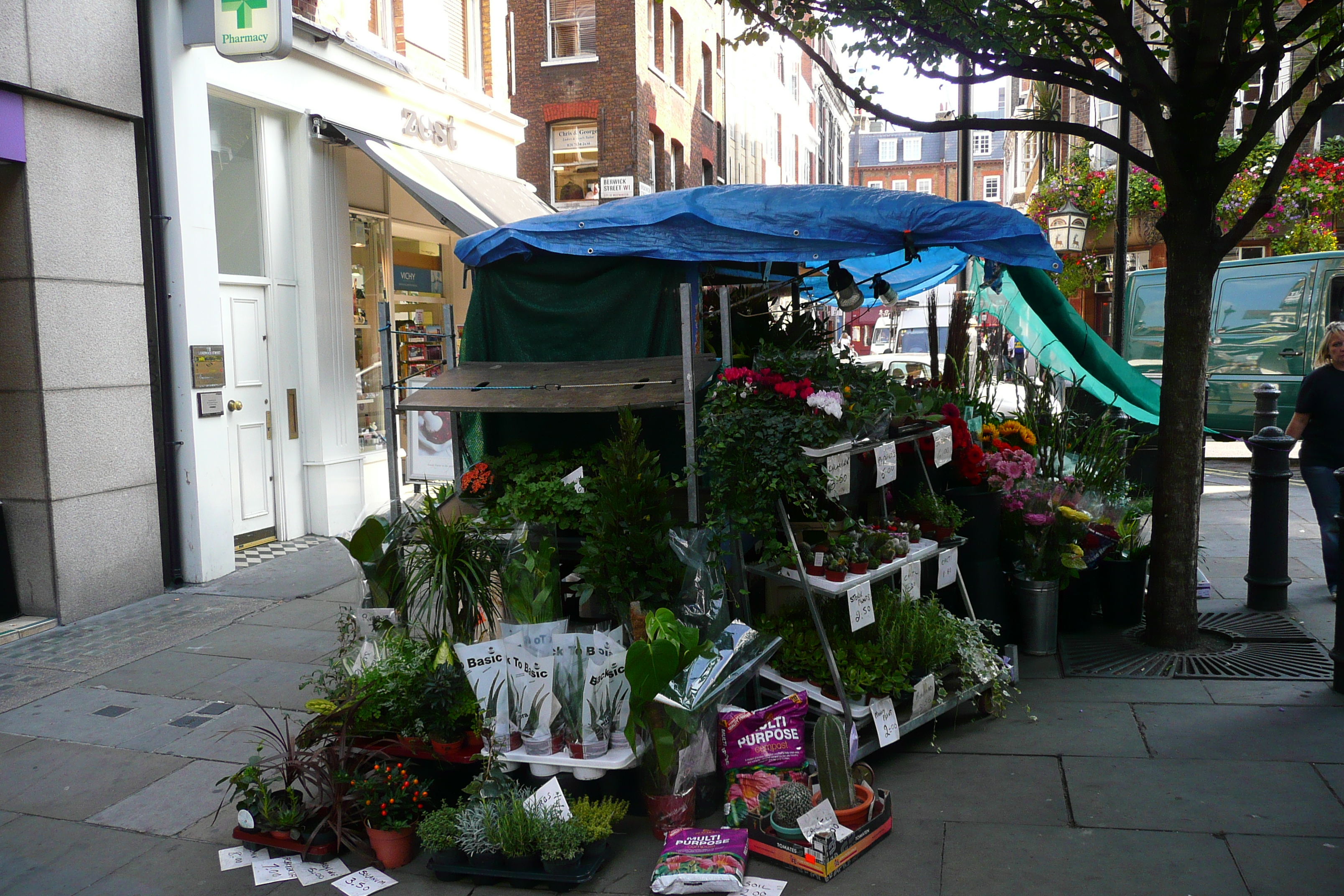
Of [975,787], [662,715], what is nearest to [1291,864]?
[975,787]

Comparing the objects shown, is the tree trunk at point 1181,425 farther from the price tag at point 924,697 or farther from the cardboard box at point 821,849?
the cardboard box at point 821,849

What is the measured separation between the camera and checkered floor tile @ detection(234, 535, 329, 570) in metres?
8.67

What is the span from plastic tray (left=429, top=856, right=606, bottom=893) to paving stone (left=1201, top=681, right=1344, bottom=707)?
337 cm

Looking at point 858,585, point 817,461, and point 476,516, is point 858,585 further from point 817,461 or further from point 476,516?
point 476,516

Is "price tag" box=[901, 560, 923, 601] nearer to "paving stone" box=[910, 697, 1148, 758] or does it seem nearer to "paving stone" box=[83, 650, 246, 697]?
"paving stone" box=[910, 697, 1148, 758]

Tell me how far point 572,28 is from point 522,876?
19342 millimetres

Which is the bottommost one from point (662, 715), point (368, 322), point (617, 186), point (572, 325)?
point (662, 715)

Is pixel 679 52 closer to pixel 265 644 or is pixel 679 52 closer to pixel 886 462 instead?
pixel 265 644

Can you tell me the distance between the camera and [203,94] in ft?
26.6

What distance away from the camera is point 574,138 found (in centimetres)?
2042

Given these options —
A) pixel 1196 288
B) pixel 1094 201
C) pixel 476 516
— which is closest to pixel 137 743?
pixel 476 516

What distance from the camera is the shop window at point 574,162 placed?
20.3 meters

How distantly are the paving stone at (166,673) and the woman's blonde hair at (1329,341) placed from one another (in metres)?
7.45

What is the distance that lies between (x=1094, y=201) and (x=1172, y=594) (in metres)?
16.1
